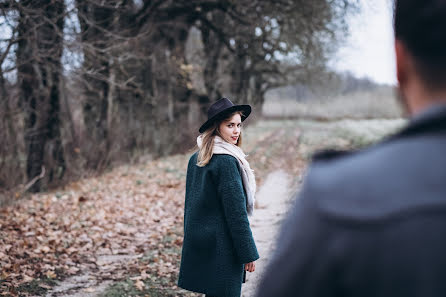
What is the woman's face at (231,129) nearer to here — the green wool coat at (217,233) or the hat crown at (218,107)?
the hat crown at (218,107)

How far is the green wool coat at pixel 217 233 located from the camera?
131 inches

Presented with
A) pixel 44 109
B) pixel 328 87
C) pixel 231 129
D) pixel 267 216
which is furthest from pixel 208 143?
pixel 328 87

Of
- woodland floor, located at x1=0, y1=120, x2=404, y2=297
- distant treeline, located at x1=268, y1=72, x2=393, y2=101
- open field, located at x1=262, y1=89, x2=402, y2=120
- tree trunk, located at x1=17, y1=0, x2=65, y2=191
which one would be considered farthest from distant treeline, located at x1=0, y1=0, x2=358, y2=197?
open field, located at x1=262, y1=89, x2=402, y2=120

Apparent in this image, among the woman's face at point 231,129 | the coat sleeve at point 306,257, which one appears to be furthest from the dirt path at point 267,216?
the coat sleeve at point 306,257

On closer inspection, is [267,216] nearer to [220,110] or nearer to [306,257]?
[220,110]

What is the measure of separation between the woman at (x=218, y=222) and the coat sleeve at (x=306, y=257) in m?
2.32

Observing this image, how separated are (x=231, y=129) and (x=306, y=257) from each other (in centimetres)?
287

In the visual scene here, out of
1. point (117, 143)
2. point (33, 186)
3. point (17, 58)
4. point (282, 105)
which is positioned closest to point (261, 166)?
point (117, 143)

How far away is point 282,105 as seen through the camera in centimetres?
7519

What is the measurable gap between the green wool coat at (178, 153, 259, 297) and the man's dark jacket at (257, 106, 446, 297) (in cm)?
235

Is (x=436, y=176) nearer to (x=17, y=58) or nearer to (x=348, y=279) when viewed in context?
(x=348, y=279)

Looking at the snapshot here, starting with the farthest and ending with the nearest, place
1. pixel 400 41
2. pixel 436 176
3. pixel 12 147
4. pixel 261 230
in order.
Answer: pixel 12 147
pixel 261 230
pixel 400 41
pixel 436 176

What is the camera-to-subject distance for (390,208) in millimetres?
870

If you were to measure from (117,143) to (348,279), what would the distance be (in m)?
15.7
